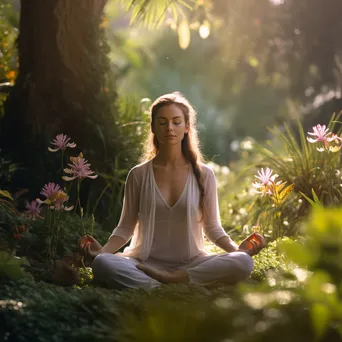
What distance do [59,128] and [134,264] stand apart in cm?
257

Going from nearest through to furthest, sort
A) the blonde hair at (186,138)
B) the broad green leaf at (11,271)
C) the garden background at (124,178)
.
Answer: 1. the garden background at (124,178)
2. the broad green leaf at (11,271)
3. the blonde hair at (186,138)

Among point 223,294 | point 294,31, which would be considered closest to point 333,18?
point 294,31

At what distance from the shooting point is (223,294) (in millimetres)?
3947

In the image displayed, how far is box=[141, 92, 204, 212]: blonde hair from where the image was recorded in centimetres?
486

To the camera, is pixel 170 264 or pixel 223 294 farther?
pixel 170 264

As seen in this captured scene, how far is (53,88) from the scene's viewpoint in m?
6.79

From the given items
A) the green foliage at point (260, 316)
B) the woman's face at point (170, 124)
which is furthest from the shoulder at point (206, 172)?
the green foliage at point (260, 316)

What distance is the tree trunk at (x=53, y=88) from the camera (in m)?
6.78

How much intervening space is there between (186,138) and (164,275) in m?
A: 0.99

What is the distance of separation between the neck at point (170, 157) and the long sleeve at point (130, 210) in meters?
0.21

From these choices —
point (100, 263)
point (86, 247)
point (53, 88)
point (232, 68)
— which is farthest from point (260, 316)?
point (232, 68)

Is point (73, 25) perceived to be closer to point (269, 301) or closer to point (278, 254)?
point (278, 254)

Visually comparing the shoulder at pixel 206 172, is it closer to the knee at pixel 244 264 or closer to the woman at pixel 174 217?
the woman at pixel 174 217

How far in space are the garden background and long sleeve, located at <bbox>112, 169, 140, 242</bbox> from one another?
275mm
